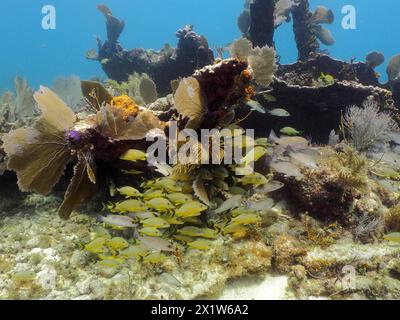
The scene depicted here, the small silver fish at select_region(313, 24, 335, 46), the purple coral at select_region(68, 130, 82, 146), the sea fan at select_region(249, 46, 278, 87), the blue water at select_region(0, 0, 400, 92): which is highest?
the blue water at select_region(0, 0, 400, 92)

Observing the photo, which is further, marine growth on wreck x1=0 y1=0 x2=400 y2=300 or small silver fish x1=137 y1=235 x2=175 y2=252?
marine growth on wreck x1=0 y1=0 x2=400 y2=300

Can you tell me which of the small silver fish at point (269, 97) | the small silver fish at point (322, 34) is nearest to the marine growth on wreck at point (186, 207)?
the small silver fish at point (269, 97)

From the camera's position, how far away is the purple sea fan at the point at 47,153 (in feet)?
16.0

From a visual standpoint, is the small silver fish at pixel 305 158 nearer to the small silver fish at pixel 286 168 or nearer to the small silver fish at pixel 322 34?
the small silver fish at pixel 286 168

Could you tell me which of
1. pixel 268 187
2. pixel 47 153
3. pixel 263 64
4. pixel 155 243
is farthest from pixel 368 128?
pixel 47 153

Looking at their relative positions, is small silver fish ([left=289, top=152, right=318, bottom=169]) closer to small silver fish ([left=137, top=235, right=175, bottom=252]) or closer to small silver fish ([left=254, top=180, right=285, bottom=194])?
small silver fish ([left=254, top=180, right=285, bottom=194])

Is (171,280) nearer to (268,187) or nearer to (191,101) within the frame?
(268,187)

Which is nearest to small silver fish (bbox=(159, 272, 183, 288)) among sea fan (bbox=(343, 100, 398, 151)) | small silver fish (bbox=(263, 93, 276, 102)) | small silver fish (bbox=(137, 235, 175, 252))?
small silver fish (bbox=(137, 235, 175, 252))

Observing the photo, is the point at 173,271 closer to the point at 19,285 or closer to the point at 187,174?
the point at 187,174

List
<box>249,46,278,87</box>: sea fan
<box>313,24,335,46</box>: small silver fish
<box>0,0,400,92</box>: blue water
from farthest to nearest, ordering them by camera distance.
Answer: <box>0,0,400,92</box>: blue water → <box>313,24,335,46</box>: small silver fish → <box>249,46,278,87</box>: sea fan

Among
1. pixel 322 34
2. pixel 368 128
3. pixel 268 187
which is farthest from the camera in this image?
pixel 322 34

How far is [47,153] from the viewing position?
16.6ft

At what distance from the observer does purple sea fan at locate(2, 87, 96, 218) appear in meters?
4.88
